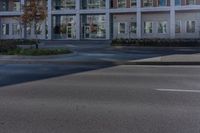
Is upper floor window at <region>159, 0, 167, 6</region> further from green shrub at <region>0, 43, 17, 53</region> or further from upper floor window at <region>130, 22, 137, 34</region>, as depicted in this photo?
green shrub at <region>0, 43, 17, 53</region>

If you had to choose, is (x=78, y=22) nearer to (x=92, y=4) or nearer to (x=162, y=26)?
(x=92, y=4)

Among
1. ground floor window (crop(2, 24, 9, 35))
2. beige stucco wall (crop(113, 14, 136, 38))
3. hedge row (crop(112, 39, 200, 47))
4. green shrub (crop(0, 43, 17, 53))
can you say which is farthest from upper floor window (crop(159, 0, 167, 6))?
green shrub (crop(0, 43, 17, 53))

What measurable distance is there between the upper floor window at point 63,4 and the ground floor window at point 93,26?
2486 mm

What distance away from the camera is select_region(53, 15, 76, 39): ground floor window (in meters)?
63.1

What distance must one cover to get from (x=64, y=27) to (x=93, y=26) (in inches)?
190

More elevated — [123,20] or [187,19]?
[123,20]

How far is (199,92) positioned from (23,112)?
478 centimetres

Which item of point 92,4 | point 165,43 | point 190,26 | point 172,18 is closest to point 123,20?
point 92,4

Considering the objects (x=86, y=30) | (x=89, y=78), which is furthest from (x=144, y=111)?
(x=86, y=30)

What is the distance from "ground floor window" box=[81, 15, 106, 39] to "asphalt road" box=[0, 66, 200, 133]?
4921 centimetres

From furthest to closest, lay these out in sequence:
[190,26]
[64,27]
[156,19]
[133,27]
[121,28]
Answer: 1. [64,27]
2. [121,28]
3. [133,27]
4. [156,19]
5. [190,26]

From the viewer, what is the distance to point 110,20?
2383 inches

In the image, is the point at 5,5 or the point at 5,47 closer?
the point at 5,47

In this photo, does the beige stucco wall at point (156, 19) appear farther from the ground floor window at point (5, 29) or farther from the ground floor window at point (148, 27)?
the ground floor window at point (5, 29)
